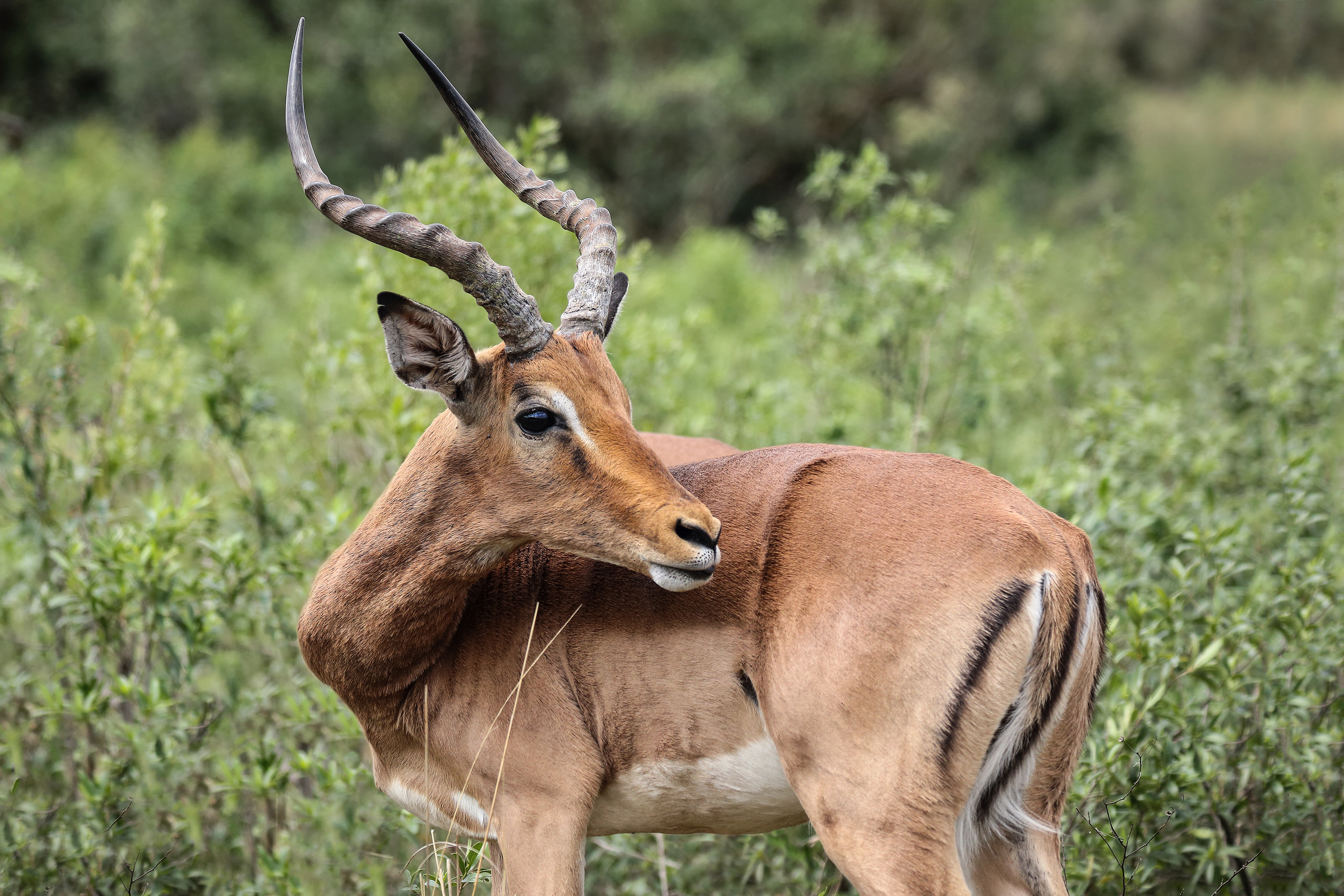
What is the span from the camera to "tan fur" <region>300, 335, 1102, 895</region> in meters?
2.78

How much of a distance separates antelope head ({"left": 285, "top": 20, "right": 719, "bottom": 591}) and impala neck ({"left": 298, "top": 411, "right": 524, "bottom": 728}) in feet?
0.04

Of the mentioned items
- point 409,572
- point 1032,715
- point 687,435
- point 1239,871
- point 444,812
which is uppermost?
point 409,572

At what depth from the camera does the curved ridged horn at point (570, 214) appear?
3535 mm

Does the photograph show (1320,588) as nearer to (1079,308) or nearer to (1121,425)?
(1121,425)

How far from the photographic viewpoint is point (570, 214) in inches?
150

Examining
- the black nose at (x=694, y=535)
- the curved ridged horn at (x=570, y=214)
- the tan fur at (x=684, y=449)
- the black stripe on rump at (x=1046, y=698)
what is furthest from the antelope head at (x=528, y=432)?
the black stripe on rump at (x=1046, y=698)

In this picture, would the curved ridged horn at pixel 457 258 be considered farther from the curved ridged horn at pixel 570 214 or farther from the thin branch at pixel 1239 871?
the thin branch at pixel 1239 871

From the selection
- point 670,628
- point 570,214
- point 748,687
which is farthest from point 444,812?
point 570,214

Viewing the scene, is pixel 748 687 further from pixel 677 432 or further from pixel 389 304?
pixel 677 432

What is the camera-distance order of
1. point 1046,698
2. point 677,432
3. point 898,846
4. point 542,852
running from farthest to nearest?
point 677,432 → point 542,852 → point 1046,698 → point 898,846

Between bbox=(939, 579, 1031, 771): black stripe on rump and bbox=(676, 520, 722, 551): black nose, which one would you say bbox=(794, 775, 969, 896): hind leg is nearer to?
bbox=(939, 579, 1031, 771): black stripe on rump

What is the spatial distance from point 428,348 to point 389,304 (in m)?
0.16

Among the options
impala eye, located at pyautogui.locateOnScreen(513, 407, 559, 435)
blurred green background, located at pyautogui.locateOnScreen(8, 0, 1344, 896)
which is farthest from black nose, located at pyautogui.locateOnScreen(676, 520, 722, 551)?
blurred green background, located at pyautogui.locateOnScreen(8, 0, 1344, 896)

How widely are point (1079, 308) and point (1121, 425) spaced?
6.34m
